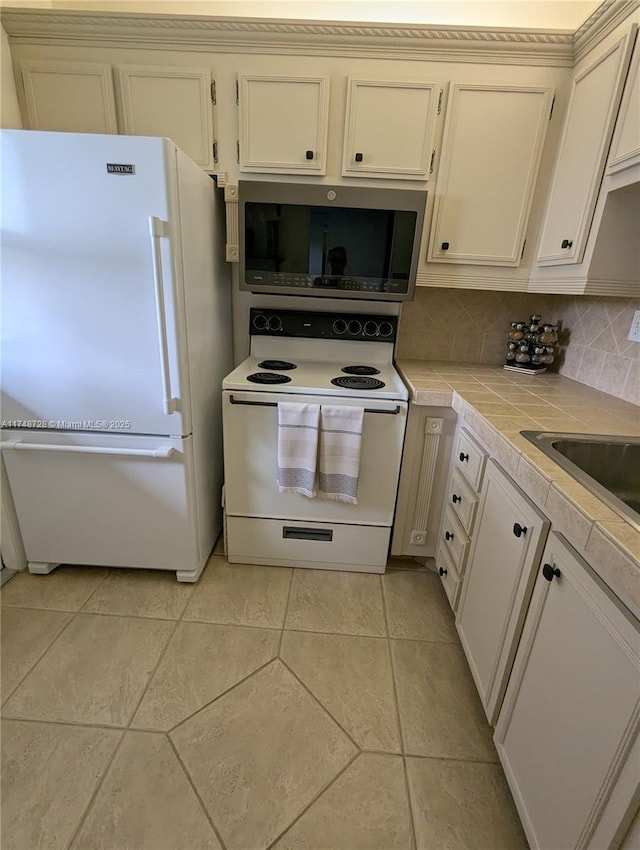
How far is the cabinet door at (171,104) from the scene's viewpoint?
1.62 meters

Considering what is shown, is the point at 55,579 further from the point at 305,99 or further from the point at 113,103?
the point at 305,99

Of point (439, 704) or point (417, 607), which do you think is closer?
point (439, 704)

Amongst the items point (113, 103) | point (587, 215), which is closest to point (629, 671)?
point (587, 215)

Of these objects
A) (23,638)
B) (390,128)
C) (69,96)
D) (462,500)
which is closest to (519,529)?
(462,500)

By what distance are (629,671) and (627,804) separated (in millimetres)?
200

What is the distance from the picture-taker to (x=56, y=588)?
1728mm

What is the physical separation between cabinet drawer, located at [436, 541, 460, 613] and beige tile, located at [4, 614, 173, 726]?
1.11 meters

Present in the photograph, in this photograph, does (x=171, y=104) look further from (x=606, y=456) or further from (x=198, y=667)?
(x=198, y=667)

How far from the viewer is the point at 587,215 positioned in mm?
1441

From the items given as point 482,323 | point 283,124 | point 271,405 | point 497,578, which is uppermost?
point 283,124

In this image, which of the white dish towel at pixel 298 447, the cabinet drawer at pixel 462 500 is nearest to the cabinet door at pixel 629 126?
the cabinet drawer at pixel 462 500

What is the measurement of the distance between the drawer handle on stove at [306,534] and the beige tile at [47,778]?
36.0 inches

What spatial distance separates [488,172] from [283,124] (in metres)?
0.89

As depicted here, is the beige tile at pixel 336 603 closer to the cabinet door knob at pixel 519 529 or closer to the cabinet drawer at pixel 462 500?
the cabinet drawer at pixel 462 500
